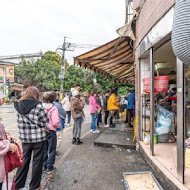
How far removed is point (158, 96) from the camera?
218 inches

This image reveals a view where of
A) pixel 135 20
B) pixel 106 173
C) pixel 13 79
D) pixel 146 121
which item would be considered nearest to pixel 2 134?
pixel 106 173

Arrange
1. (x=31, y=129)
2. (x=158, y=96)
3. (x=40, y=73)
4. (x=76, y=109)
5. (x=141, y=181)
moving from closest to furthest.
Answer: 1. (x=31, y=129)
2. (x=141, y=181)
3. (x=76, y=109)
4. (x=158, y=96)
5. (x=40, y=73)

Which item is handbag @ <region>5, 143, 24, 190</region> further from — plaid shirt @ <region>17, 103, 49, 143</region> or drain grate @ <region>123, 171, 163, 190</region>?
drain grate @ <region>123, 171, 163, 190</region>

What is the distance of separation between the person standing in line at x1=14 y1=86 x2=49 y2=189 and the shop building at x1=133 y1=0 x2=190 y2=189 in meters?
2.29

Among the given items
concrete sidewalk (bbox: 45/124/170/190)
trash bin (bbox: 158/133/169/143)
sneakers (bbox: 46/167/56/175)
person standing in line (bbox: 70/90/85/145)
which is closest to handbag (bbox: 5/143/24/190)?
concrete sidewalk (bbox: 45/124/170/190)

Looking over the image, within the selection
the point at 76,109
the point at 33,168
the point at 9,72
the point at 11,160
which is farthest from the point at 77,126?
the point at 9,72

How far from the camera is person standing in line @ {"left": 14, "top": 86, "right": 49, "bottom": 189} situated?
274cm

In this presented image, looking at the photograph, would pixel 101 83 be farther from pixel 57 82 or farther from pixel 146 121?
pixel 146 121

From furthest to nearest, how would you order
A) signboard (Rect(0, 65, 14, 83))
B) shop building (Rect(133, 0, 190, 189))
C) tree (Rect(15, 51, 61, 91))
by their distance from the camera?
1. signboard (Rect(0, 65, 14, 83))
2. tree (Rect(15, 51, 61, 91))
3. shop building (Rect(133, 0, 190, 189))

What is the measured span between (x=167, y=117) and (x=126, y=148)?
159 cm

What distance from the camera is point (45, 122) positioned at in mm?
2885

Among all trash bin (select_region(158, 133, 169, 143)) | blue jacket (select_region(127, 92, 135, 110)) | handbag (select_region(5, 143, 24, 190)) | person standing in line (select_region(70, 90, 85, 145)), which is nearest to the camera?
handbag (select_region(5, 143, 24, 190))

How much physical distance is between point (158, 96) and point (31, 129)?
4.25 metres

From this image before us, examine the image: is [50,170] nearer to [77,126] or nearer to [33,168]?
[33,168]
